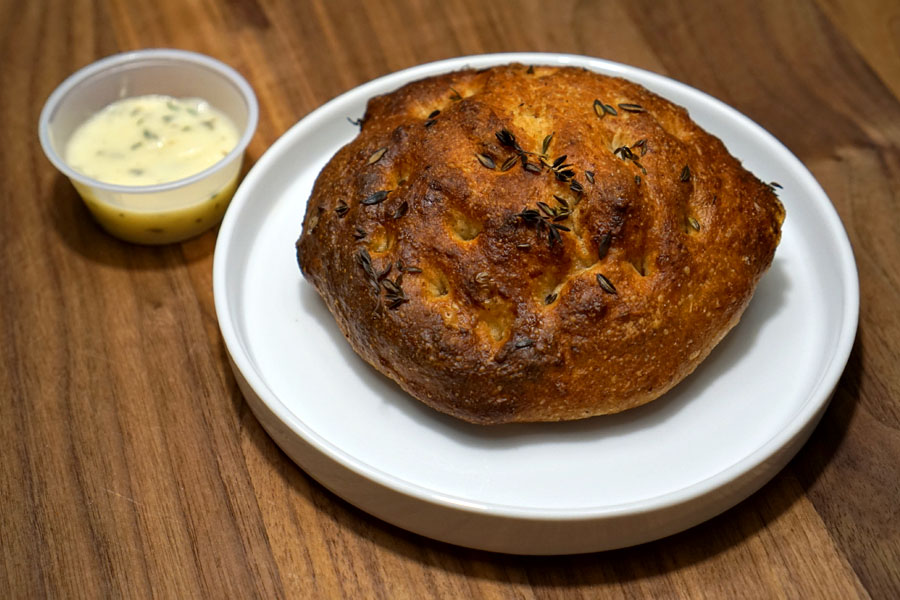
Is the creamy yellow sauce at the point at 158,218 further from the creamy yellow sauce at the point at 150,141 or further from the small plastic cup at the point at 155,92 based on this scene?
the creamy yellow sauce at the point at 150,141

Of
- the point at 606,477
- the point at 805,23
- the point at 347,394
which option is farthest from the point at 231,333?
the point at 805,23

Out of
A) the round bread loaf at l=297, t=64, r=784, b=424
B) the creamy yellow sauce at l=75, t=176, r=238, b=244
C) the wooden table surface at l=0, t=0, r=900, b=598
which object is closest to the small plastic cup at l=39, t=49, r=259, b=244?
the creamy yellow sauce at l=75, t=176, r=238, b=244

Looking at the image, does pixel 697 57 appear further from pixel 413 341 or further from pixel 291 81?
pixel 413 341

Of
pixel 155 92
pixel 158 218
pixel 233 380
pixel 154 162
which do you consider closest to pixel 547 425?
pixel 233 380

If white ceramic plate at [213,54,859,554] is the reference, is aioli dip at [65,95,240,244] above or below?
above

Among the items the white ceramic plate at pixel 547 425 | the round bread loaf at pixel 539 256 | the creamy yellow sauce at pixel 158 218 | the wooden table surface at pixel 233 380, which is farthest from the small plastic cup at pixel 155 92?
the round bread loaf at pixel 539 256

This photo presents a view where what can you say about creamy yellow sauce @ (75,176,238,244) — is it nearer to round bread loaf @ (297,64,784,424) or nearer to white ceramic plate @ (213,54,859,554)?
white ceramic plate @ (213,54,859,554)
